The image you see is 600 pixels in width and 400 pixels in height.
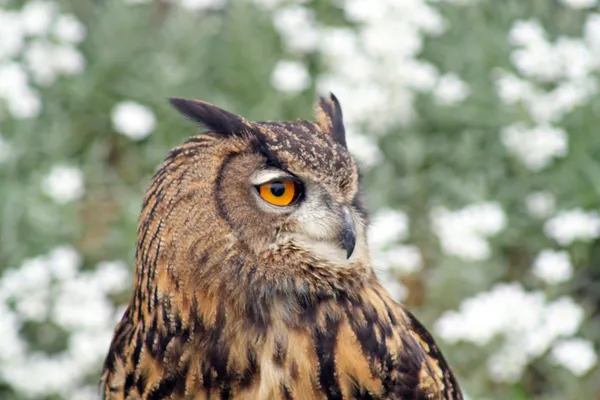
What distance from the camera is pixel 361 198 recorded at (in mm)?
2193

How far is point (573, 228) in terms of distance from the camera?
12.0 ft

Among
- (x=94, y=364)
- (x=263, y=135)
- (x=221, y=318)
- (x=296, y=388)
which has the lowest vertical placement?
(x=296, y=388)

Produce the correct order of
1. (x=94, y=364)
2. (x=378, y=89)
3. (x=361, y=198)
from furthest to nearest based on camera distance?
(x=378, y=89)
(x=94, y=364)
(x=361, y=198)

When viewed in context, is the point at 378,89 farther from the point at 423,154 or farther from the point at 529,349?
the point at 529,349

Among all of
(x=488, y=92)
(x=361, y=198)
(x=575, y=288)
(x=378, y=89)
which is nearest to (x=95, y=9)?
(x=378, y=89)

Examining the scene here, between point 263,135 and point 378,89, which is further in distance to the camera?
point 378,89

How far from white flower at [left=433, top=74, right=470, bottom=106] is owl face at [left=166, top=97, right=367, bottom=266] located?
7.75 ft

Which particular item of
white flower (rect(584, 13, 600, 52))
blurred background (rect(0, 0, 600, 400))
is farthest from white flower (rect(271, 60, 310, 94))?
white flower (rect(584, 13, 600, 52))

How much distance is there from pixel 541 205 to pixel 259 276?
225 centimetres

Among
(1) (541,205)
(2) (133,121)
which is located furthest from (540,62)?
(2) (133,121)

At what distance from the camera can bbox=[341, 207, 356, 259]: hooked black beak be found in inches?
79.2

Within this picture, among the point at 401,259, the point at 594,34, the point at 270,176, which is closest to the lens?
the point at 270,176

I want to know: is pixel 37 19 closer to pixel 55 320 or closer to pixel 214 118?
pixel 55 320

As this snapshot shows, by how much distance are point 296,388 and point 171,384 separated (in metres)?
0.27
